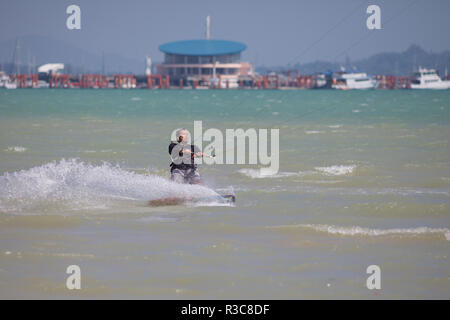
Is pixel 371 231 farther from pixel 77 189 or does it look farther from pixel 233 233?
pixel 77 189

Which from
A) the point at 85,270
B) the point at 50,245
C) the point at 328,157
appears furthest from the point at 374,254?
the point at 328,157


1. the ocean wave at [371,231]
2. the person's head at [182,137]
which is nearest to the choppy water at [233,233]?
the ocean wave at [371,231]

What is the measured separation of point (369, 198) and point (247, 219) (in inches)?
135

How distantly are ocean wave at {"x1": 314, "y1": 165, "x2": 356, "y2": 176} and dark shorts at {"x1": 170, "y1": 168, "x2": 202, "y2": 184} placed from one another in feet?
19.7

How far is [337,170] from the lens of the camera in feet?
64.3

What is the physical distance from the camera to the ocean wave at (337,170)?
19.0 m

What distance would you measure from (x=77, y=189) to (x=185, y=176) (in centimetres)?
224

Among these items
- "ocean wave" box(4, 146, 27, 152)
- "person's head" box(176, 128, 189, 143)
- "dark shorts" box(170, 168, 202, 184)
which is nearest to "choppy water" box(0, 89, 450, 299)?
"dark shorts" box(170, 168, 202, 184)

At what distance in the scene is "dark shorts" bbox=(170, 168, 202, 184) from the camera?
44.4 feet

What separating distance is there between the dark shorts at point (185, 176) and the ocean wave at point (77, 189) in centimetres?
9

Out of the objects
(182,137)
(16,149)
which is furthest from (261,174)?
(16,149)

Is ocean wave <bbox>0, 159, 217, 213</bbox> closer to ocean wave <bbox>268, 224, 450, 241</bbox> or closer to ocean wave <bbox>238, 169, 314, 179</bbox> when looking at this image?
ocean wave <bbox>268, 224, 450, 241</bbox>

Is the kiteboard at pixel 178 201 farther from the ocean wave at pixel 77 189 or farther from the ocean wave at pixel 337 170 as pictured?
the ocean wave at pixel 337 170
